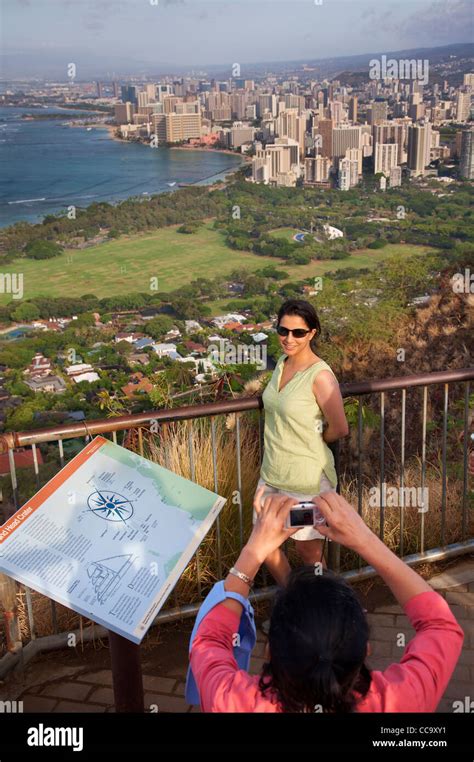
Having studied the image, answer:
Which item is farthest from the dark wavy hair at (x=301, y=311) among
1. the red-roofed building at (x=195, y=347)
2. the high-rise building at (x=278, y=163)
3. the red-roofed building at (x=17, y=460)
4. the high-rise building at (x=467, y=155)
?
the high-rise building at (x=278, y=163)

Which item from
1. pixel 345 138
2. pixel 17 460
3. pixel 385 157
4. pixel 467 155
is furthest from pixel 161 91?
pixel 17 460

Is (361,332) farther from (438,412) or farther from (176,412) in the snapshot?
(176,412)

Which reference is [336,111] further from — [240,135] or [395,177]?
[395,177]

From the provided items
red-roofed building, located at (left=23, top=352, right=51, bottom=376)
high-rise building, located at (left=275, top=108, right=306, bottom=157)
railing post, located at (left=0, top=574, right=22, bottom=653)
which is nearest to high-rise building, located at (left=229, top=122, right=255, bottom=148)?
high-rise building, located at (left=275, top=108, right=306, bottom=157)

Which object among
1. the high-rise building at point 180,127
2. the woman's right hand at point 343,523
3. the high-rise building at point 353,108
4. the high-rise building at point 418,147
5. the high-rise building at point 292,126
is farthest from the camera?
the high-rise building at point 180,127

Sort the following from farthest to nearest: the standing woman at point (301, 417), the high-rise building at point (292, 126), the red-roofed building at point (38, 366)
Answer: the high-rise building at point (292, 126) < the red-roofed building at point (38, 366) < the standing woman at point (301, 417)

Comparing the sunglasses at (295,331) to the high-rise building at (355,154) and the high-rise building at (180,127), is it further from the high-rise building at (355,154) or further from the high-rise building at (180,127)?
the high-rise building at (180,127)

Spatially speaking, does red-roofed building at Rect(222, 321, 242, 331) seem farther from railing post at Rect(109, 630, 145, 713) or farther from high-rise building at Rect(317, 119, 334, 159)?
high-rise building at Rect(317, 119, 334, 159)

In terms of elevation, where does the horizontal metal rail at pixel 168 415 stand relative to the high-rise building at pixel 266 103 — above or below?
below
